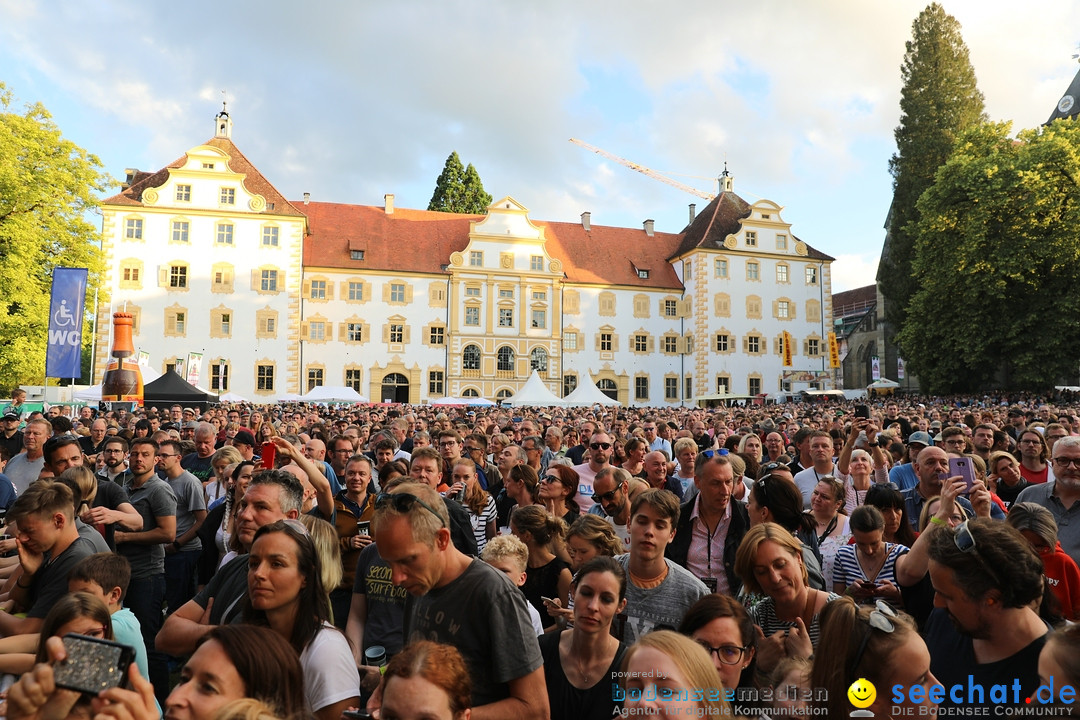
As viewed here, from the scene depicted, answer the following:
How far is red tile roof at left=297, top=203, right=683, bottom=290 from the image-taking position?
48.1 meters

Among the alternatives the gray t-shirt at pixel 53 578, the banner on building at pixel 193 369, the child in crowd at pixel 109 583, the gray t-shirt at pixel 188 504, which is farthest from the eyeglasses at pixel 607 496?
the banner on building at pixel 193 369

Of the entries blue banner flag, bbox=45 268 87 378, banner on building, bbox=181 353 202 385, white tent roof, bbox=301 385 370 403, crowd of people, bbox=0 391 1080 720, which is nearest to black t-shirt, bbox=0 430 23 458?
crowd of people, bbox=0 391 1080 720

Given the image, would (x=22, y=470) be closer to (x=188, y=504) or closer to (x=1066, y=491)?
(x=188, y=504)

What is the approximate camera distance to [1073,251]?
32625 mm

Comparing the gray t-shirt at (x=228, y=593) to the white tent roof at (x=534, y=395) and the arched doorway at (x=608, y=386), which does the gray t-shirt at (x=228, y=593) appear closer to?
the white tent roof at (x=534, y=395)

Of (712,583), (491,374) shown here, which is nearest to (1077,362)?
(491,374)

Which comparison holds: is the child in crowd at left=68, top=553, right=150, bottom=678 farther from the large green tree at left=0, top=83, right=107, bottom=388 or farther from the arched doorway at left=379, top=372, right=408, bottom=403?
the arched doorway at left=379, top=372, right=408, bottom=403

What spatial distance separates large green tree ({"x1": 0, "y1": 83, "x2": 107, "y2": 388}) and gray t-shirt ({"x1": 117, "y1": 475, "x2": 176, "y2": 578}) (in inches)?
1027

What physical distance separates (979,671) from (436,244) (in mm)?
48455

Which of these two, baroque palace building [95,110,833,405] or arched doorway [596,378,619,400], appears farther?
arched doorway [596,378,619,400]

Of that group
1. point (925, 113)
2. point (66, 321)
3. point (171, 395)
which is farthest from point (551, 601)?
point (925, 113)

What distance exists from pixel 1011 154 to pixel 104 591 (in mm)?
41424

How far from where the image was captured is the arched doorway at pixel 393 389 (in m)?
46.8

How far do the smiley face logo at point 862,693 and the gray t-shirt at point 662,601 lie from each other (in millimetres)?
1142
